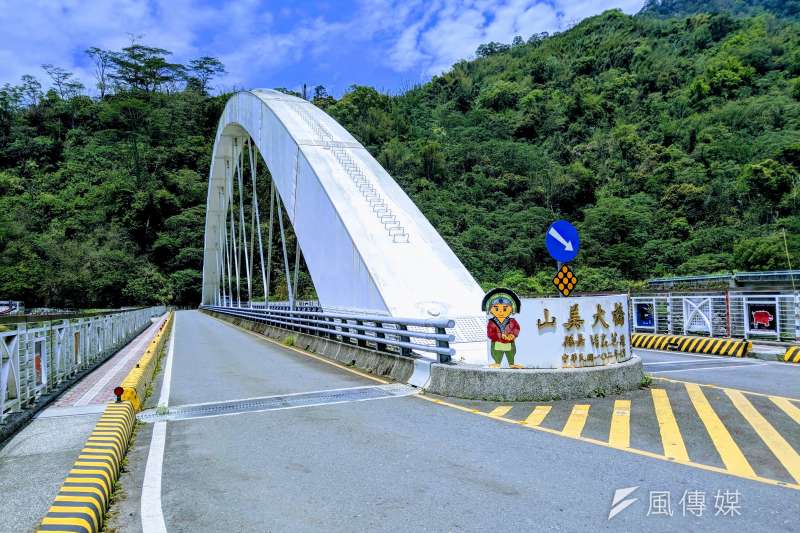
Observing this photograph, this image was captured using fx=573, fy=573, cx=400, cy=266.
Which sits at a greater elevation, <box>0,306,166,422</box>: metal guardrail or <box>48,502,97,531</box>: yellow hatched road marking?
<box>0,306,166,422</box>: metal guardrail

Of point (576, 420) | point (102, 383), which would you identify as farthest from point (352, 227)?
point (576, 420)

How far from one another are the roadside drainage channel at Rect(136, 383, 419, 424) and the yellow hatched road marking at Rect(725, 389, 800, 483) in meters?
4.19

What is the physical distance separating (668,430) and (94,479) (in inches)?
204

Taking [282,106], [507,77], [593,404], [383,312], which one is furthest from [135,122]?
[593,404]

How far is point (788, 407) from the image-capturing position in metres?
6.88

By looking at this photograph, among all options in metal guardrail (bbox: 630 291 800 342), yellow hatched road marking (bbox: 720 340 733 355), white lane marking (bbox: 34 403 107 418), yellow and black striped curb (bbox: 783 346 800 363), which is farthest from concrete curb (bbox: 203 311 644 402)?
metal guardrail (bbox: 630 291 800 342)

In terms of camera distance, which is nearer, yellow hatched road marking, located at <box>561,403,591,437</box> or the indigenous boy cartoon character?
yellow hatched road marking, located at <box>561,403,591,437</box>

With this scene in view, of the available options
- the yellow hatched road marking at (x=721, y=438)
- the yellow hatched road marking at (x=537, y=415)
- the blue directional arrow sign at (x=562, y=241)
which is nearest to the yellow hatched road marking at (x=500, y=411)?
the yellow hatched road marking at (x=537, y=415)

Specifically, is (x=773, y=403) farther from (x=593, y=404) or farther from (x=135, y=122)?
(x=135, y=122)

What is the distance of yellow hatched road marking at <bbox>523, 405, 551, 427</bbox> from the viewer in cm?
628

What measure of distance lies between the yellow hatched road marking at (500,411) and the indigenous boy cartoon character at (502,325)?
797mm

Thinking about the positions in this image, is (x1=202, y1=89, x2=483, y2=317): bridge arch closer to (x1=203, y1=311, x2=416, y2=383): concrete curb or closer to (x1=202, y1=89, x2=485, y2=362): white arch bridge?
(x1=202, y1=89, x2=485, y2=362): white arch bridge

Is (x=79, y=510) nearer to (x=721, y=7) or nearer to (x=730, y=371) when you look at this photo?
(x=730, y=371)

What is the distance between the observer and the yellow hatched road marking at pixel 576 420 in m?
5.83
